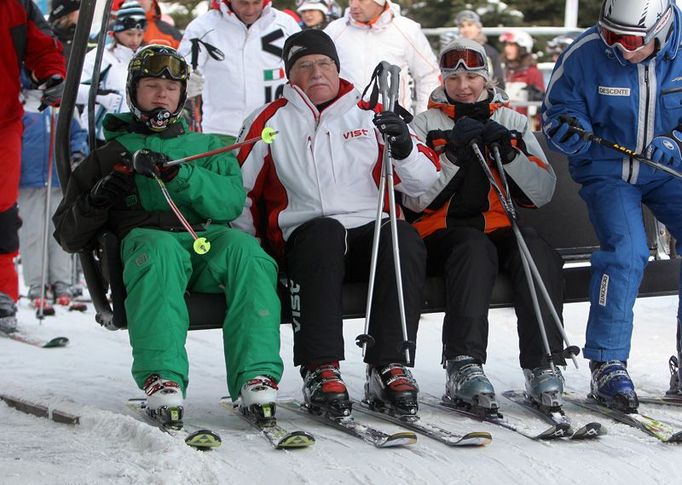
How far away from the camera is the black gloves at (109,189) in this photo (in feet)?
15.2

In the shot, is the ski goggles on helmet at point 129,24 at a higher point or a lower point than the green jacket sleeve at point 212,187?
higher

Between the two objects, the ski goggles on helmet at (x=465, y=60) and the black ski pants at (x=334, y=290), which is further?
the ski goggles on helmet at (x=465, y=60)

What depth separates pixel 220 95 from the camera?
7578 millimetres

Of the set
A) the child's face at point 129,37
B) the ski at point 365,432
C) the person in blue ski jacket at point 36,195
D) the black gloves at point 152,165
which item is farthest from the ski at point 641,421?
the person in blue ski jacket at point 36,195

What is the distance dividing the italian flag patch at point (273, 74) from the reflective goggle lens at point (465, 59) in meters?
2.37

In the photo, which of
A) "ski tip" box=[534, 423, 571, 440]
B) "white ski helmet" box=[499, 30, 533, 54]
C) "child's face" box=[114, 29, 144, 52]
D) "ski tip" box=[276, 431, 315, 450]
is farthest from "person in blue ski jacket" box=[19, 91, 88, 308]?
"white ski helmet" box=[499, 30, 533, 54]

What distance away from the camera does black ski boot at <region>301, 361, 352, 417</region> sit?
471 cm

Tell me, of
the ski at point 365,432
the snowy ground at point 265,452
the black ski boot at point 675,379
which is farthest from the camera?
the black ski boot at point 675,379

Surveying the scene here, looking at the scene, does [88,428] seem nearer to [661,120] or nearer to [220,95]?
[661,120]

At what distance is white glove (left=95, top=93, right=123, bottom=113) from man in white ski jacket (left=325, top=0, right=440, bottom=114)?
1.43 m

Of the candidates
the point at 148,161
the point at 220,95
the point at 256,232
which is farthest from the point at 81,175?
the point at 220,95

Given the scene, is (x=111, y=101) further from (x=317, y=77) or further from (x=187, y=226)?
(x=187, y=226)

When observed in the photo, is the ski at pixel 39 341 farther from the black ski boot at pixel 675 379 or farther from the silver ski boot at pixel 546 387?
the black ski boot at pixel 675 379

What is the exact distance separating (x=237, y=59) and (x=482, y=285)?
10.3ft
